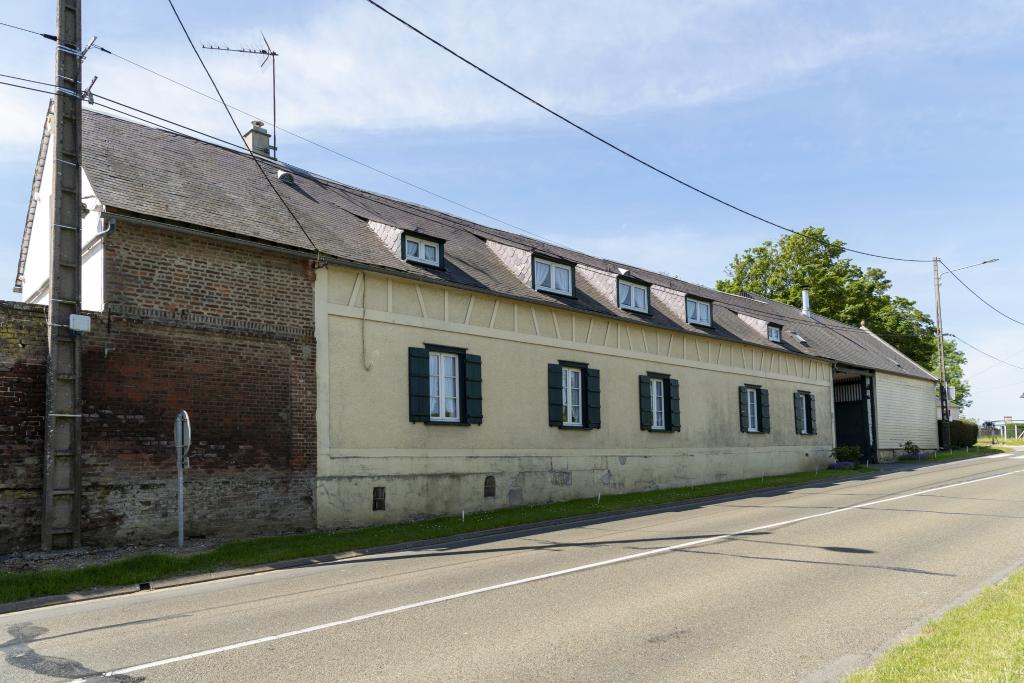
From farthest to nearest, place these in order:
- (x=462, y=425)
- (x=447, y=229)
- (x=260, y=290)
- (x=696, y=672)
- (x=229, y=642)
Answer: (x=447, y=229), (x=462, y=425), (x=260, y=290), (x=229, y=642), (x=696, y=672)

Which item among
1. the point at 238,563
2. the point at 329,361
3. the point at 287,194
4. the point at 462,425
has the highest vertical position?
the point at 287,194

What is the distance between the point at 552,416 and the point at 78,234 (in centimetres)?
1159

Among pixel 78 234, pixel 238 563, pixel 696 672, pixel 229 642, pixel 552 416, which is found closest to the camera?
pixel 696 672

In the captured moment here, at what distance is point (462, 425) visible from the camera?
59.7 ft

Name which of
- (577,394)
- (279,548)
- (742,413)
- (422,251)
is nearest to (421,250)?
(422,251)

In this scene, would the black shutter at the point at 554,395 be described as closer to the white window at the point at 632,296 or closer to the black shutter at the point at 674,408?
the white window at the point at 632,296

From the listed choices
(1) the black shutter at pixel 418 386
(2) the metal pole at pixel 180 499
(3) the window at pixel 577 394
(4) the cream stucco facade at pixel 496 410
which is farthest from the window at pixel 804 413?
(2) the metal pole at pixel 180 499

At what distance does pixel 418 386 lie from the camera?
17.5 meters

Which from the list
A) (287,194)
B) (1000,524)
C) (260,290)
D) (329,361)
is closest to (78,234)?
(260,290)

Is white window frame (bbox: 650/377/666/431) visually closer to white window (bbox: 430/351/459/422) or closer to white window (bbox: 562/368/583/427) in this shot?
white window (bbox: 562/368/583/427)

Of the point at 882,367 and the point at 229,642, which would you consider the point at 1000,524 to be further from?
the point at 882,367

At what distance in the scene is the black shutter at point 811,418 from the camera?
3218 centimetres

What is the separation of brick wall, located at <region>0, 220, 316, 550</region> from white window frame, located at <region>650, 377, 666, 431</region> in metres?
11.7

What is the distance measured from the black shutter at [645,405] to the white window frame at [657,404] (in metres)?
0.11
